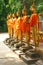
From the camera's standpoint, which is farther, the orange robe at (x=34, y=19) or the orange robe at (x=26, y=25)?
the orange robe at (x=26, y=25)

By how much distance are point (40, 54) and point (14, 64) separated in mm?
950

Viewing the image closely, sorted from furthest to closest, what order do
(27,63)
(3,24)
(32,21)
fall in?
(3,24)
(32,21)
(27,63)

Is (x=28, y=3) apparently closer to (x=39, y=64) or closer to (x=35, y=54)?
(x=35, y=54)

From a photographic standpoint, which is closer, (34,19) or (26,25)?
(34,19)

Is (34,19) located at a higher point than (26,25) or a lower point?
higher

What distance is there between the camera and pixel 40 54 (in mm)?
8664

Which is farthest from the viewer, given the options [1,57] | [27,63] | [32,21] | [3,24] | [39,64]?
[3,24]

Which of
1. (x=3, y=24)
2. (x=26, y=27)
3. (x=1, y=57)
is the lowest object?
(x=3, y=24)

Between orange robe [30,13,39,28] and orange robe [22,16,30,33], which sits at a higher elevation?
orange robe [30,13,39,28]

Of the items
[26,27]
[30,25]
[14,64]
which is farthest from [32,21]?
[14,64]

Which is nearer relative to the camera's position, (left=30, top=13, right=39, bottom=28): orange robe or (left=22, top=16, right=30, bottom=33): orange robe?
(left=30, top=13, right=39, bottom=28): orange robe

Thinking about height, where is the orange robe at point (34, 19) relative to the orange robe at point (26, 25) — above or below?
above

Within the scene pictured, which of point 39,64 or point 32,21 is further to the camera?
point 32,21

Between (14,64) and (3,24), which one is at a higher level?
(14,64)
